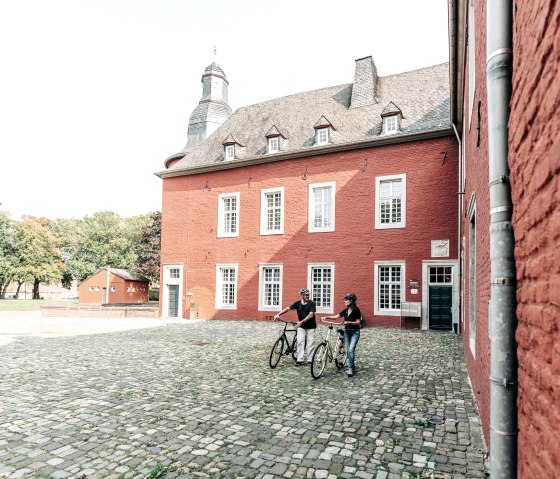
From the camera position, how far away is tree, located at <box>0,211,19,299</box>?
194ft

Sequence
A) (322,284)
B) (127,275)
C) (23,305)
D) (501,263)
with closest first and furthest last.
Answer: (501,263) → (322,284) → (23,305) → (127,275)

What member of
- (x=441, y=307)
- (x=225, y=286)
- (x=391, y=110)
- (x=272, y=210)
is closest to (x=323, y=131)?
(x=391, y=110)

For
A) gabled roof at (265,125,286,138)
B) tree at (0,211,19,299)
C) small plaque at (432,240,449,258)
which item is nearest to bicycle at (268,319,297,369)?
small plaque at (432,240,449,258)

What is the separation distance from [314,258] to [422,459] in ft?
54.2

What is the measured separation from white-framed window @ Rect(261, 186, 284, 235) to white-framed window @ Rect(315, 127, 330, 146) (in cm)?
304

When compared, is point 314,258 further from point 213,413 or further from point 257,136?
point 213,413

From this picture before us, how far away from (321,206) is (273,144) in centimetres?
452

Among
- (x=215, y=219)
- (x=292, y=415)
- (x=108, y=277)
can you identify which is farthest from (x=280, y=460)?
Result: (x=108, y=277)

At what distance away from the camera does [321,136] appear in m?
21.4

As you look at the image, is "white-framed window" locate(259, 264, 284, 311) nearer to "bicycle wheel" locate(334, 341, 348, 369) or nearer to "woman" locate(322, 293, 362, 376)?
"bicycle wheel" locate(334, 341, 348, 369)

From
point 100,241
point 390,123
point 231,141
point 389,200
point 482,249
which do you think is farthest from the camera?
point 100,241

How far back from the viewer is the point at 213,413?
593cm

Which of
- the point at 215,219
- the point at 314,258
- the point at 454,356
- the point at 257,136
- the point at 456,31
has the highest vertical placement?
the point at 257,136

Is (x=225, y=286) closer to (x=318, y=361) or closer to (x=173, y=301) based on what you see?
(x=173, y=301)
